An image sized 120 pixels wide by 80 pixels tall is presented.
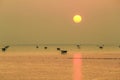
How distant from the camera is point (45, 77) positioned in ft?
81.7

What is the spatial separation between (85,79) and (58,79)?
1.60m

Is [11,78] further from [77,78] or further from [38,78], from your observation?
[77,78]

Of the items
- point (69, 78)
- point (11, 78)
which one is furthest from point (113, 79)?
point (11, 78)

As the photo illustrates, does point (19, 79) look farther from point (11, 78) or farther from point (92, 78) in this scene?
point (92, 78)

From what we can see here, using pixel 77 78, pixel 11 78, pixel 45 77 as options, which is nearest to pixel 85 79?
pixel 77 78

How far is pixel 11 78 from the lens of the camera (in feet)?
79.3

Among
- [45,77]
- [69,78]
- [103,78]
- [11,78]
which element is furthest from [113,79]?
[11,78]

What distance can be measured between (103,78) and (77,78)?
5.22 ft

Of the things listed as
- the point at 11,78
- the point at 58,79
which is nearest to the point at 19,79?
the point at 11,78

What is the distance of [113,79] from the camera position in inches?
926

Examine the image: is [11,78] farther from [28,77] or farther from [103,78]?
[103,78]

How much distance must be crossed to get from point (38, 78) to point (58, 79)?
141cm

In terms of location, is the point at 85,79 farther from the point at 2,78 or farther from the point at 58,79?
the point at 2,78

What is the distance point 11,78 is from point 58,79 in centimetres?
291
